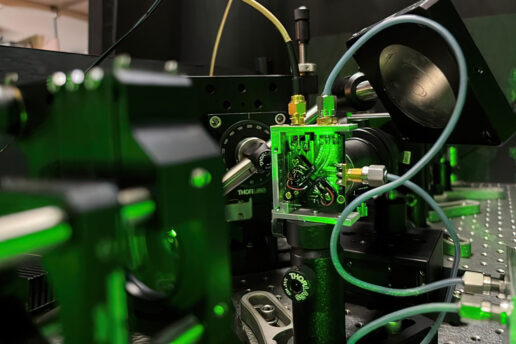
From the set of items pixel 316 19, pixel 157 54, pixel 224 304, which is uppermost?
pixel 316 19

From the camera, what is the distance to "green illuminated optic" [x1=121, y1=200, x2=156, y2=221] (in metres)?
0.26

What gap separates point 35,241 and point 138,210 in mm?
64

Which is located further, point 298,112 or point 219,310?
point 298,112

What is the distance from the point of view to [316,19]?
1772 mm

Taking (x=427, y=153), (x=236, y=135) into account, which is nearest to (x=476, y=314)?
(x=427, y=153)

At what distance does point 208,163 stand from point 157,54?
141cm

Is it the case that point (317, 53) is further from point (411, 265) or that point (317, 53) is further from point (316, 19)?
point (411, 265)

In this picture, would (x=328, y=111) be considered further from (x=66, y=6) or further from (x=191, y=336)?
(x=66, y=6)

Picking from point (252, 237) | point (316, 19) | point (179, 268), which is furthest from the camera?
Result: point (316, 19)

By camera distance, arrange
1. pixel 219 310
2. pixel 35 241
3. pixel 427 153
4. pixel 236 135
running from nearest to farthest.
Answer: pixel 35 241 < pixel 219 310 < pixel 427 153 < pixel 236 135

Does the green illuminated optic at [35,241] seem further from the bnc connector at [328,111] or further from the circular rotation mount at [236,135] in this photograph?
the circular rotation mount at [236,135]

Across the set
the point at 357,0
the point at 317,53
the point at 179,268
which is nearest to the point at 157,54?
the point at 317,53

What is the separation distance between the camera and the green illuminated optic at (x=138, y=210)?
0.26 meters

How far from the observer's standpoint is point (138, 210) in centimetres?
27
